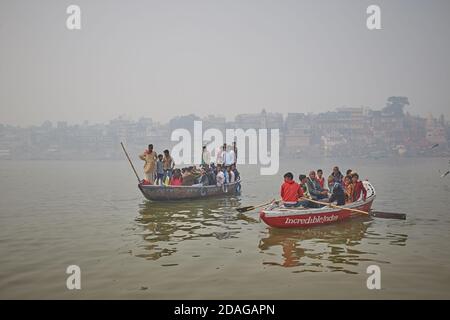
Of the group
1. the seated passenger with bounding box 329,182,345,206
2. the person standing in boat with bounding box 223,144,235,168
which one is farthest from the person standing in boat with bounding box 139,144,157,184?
the seated passenger with bounding box 329,182,345,206

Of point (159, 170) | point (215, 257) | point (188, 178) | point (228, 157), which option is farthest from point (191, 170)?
point (215, 257)

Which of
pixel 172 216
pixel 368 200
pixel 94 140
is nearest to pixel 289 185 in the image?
pixel 368 200

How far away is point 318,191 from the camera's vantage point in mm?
13789

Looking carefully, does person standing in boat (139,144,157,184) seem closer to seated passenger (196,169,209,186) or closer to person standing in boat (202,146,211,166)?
seated passenger (196,169,209,186)

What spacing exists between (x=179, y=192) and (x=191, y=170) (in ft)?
6.78

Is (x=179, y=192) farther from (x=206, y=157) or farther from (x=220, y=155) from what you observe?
(x=220, y=155)

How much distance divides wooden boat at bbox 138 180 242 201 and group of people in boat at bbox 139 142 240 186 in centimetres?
43

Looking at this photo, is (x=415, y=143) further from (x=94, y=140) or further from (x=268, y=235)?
(x=268, y=235)

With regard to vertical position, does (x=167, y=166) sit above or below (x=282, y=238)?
above

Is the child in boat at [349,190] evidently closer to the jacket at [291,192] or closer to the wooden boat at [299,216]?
the wooden boat at [299,216]

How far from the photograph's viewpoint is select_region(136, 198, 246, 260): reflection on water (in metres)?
10.4

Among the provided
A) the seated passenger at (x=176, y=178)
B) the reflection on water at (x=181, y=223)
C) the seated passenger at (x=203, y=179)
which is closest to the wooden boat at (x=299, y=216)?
the reflection on water at (x=181, y=223)
